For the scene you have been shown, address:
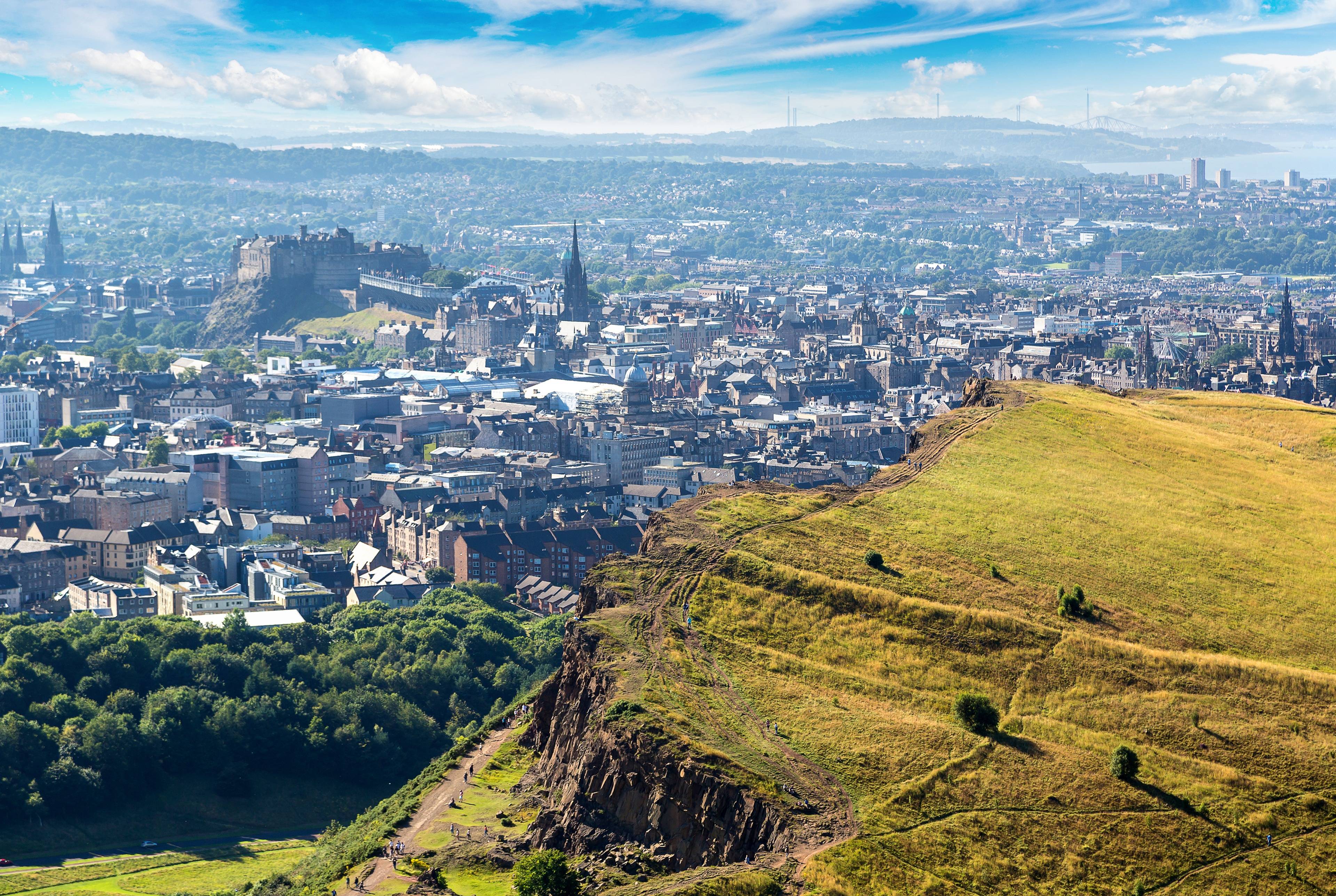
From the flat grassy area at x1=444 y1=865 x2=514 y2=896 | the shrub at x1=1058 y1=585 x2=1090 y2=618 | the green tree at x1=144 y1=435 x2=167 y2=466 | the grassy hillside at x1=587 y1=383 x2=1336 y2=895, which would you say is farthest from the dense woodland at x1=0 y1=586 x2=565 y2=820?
the green tree at x1=144 y1=435 x2=167 y2=466

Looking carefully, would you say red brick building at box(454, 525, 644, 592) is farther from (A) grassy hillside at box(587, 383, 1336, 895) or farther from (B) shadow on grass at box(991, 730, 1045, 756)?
(B) shadow on grass at box(991, 730, 1045, 756)

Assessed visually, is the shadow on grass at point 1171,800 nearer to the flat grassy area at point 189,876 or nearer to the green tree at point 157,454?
the flat grassy area at point 189,876

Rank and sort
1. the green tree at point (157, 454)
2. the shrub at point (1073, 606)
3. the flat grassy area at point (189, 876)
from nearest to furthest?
1. the shrub at point (1073, 606)
2. the flat grassy area at point (189, 876)
3. the green tree at point (157, 454)

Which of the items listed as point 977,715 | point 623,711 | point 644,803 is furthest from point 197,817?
point 977,715

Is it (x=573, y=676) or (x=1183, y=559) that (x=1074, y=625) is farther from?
(x=573, y=676)

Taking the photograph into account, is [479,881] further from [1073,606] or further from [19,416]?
[19,416]

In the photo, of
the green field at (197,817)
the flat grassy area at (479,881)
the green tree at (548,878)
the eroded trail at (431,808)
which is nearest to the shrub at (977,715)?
the green tree at (548,878)
